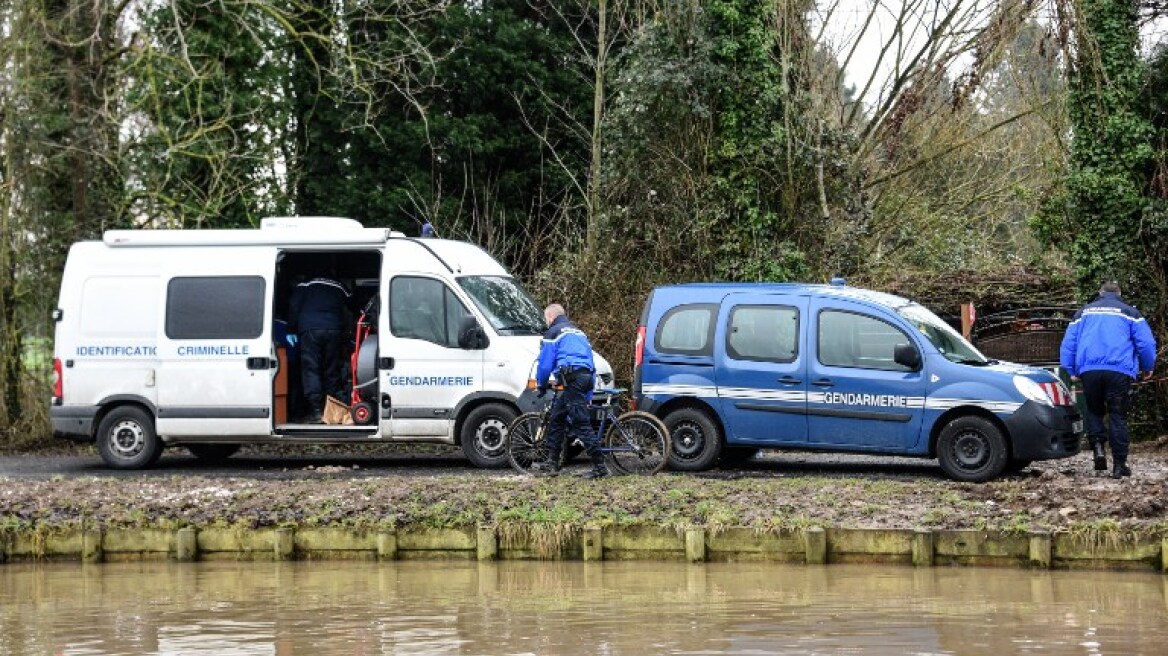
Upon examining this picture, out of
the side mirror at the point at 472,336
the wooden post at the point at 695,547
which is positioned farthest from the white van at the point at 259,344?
the wooden post at the point at 695,547

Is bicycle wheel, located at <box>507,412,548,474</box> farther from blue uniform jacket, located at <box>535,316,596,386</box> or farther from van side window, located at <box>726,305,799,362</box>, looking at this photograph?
van side window, located at <box>726,305,799,362</box>

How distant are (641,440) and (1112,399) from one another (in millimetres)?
4427

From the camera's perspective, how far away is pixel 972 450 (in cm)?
1609

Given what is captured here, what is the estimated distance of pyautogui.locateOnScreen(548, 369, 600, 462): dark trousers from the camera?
52.9ft

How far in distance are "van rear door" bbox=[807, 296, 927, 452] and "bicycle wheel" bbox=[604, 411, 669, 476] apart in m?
1.44

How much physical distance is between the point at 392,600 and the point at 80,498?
4275 millimetres

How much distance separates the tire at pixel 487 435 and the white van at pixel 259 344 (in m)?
0.01

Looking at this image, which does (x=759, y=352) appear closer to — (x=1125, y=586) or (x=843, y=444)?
(x=843, y=444)

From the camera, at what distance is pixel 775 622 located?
33.2 ft

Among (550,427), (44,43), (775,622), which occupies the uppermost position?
(44,43)

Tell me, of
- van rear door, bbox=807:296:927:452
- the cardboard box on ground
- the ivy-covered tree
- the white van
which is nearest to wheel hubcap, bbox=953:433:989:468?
van rear door, bbox=807:296:927:452

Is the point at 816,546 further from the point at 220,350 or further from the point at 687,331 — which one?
the point at 220,350

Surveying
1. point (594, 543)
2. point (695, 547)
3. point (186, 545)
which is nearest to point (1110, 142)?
point (695, 547)

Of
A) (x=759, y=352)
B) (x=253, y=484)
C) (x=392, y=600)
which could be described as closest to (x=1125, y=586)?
(x=392, y=600)
